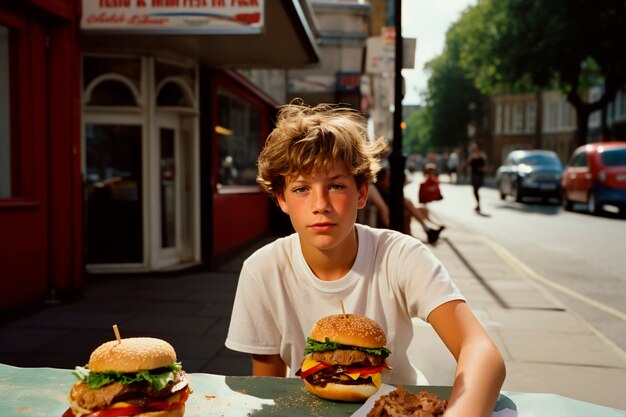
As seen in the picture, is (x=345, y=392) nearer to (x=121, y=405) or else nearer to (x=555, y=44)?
(x=121, y=405)

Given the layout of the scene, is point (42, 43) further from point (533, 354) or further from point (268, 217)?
point (268, 217)

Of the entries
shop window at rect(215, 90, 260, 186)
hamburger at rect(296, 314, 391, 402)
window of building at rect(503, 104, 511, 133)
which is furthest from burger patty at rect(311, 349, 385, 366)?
window of building at rect(503, 104, 511, 133)

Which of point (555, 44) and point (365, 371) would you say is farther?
point (555, 44)

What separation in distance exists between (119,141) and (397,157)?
4348 mm

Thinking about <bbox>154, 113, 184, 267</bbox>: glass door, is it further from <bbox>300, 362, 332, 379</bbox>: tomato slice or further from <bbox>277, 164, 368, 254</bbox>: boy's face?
<bbox>300, 362, 332, 379</bbox>: tomato slice

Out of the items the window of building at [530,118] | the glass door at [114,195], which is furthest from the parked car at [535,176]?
the window of building at [530,118]

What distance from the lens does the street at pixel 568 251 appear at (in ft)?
24.7

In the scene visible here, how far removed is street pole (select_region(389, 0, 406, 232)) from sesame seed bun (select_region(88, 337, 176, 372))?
5787 millimetres

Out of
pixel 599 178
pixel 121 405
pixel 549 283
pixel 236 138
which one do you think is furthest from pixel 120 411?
pixel 599 178

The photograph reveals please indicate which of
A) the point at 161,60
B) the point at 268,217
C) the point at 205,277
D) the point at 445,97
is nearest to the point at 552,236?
the point at 268,217

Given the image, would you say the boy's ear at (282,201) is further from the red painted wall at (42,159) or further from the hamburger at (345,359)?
the red painted wall at (42,159)

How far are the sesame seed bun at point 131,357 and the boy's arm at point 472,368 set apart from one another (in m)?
0.71

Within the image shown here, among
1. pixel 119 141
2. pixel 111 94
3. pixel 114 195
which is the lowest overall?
pixel 114 195

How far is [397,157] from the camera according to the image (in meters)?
7.66
